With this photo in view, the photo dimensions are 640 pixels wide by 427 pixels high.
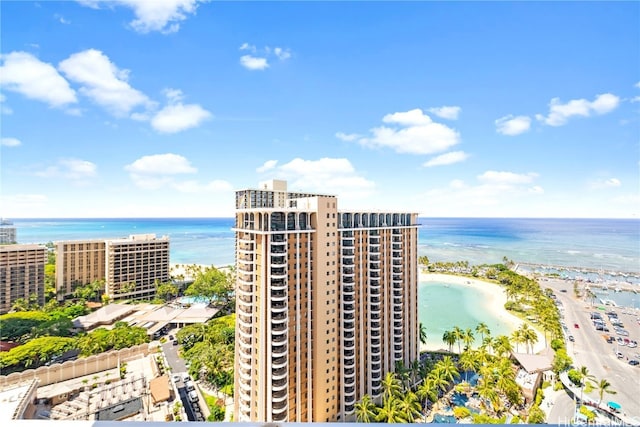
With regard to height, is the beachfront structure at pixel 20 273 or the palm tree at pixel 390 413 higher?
the beachfront structure at pixel 20 273

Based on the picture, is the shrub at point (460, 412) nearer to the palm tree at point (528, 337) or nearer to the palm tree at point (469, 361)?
the palm tree at point (469, 361)

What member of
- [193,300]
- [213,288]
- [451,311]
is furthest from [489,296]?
[193,300]

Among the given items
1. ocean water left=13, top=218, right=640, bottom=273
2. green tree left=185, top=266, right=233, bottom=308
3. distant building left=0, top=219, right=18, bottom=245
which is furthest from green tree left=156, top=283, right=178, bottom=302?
distant building left=0, top=219, right=18, bottom=245

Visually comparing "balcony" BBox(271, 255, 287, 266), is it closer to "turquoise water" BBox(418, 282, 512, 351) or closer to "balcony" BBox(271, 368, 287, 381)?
"balcony" BBox(271, 368, 287, 381)

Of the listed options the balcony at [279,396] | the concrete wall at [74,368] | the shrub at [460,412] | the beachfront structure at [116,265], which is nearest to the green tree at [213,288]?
the beachfront structure at [116,265]

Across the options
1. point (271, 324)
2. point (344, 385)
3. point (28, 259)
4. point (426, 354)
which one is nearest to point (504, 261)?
point (426, 354)

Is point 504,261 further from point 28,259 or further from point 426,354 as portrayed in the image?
point 28,259

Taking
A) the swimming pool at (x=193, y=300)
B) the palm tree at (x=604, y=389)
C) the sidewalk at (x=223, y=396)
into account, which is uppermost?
the palm tree at (x=604, y=389)
